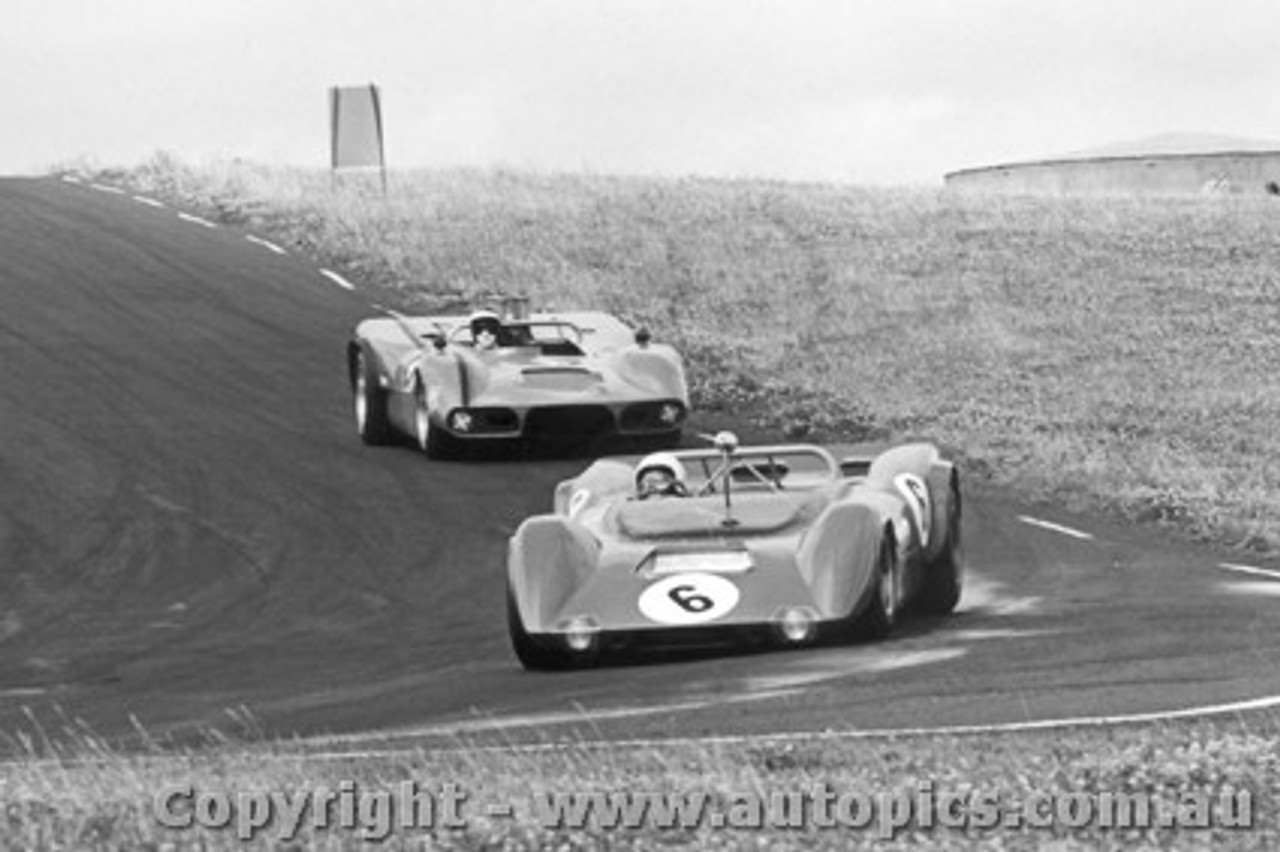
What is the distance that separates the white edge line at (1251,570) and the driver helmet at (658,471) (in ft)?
14.3

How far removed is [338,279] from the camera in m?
35.3

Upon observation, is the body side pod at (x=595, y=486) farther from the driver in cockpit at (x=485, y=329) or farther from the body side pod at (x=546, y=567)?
the driver in cockpit at (x=485, y=329)

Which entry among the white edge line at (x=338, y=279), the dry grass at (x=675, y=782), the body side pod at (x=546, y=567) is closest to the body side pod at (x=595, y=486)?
the body side pod at (x=546, y=567)

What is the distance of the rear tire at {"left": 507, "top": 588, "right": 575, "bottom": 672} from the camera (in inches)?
539

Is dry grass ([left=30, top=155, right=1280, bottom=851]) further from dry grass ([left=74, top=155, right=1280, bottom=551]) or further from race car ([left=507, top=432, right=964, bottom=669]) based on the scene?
race car ([left=507, top=432, right=964, bottom=669])

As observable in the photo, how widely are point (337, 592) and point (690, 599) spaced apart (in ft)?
15.8

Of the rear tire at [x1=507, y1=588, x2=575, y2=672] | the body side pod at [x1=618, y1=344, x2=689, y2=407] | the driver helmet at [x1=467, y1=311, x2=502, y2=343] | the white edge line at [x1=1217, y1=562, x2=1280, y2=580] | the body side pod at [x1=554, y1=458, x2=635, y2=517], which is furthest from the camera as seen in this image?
the driver helmet at [x1=467, y1=311, x2=502, y2=343]

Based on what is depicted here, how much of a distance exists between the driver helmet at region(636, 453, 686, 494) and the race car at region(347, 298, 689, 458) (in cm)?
847

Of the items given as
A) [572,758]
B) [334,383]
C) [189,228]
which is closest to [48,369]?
[334,383]

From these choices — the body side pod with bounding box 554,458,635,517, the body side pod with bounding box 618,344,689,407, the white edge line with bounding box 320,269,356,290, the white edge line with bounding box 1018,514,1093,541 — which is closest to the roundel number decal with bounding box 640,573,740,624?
the body side pod with bounding box 554,458,635,517

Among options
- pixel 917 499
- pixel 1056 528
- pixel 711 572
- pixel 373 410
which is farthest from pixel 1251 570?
Result: pixel 373 410

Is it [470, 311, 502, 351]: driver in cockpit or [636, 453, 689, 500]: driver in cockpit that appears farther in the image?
[470, 311, 502, 351]: driver in cockpit

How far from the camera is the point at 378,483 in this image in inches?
891

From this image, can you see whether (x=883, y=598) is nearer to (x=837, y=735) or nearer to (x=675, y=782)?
(x=837, y=735)
